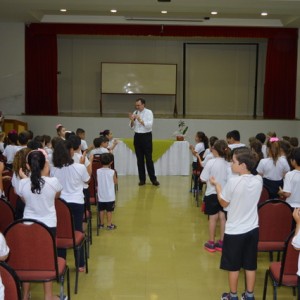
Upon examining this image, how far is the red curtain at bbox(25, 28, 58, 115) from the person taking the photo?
46.8ft

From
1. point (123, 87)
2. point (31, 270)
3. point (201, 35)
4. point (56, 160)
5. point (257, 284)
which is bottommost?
point (257, 284)

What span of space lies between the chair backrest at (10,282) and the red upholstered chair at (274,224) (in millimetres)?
2330

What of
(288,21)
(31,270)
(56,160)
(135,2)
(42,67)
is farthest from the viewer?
(42,67)

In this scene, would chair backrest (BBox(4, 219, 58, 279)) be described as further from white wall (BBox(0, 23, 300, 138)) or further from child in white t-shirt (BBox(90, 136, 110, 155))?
white wall (BBox(0, 23, 300, 138))

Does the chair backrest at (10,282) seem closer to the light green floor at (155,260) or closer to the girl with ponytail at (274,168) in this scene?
the light green floor at (155,260)

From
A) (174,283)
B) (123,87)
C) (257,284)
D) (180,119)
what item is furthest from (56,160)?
(123,87)

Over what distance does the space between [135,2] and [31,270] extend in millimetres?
8019

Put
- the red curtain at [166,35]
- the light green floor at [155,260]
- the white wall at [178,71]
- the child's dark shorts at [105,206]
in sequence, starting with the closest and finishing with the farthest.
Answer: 1. the light green floor at [155,260]
2. the child's dark shorts at [105,206]
3. the red curtain at [166,35]
4. the white wall at [178,71]

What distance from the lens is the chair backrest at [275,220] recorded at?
4.46 metres

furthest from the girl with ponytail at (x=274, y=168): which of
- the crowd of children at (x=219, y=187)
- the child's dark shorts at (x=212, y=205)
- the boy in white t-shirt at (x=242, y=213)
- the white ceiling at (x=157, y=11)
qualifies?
the white ceiling at (x=157, y=11)

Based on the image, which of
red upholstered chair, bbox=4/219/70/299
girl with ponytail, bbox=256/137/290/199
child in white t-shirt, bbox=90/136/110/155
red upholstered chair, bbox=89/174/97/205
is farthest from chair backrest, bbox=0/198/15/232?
child in white t-shirt, bbox=90/136/110/155

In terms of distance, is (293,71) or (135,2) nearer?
(135,2)

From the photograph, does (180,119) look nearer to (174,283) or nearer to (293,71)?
(293,71)

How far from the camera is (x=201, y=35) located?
543 inches
